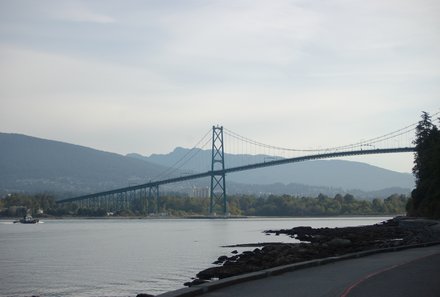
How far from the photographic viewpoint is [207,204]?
137 meters

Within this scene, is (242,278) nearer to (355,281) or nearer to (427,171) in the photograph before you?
(355,281)

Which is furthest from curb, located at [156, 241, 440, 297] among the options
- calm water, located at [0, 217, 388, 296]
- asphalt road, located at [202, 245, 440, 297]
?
calm water, located at [0, 217, 388, 296]

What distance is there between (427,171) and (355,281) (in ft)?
133

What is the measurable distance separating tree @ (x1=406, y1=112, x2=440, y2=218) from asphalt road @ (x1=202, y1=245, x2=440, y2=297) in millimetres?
30685

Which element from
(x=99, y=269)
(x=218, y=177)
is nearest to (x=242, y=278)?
(x=99, y=269)

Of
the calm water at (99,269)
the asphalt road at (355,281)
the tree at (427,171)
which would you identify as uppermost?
the tree at (427,171)

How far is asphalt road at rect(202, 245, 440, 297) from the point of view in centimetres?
1236

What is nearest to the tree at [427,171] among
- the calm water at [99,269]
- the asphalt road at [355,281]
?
the calm water at [99,269]

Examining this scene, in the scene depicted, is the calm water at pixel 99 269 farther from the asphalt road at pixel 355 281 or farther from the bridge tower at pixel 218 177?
the bridge tower at pixel 218 177

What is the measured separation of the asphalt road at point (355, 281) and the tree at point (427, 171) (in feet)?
101

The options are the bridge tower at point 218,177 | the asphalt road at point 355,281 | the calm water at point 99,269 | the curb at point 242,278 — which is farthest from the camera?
the bridge tower at point 218,177

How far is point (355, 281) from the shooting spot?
543 inches

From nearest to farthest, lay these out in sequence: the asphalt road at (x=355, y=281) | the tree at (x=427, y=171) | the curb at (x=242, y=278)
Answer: the curb at (x=242, y=278) → the asphalt road at (x=355, y=281) → the tree at (x=427, y=171)

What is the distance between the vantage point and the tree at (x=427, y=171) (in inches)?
1877
